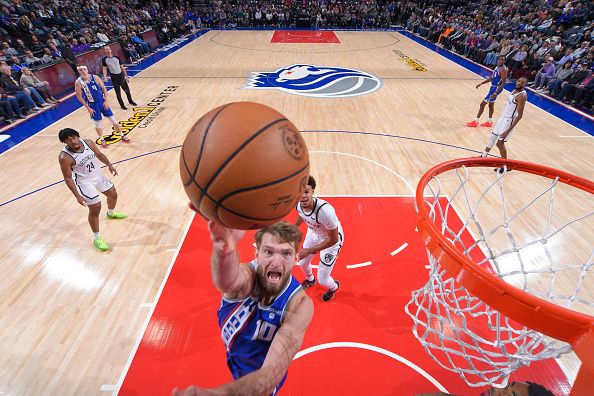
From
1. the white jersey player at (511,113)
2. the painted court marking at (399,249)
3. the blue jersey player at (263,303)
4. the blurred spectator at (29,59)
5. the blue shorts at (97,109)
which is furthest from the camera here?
the blurred spectator at (29,59)

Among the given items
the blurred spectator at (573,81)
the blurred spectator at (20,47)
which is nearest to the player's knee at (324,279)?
the blurred spectator at (573,81)

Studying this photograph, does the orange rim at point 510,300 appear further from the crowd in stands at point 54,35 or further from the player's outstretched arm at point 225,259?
the crowd in stands at point 54,35

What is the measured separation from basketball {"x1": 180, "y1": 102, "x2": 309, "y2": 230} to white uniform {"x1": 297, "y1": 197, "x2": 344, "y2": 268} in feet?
4.72

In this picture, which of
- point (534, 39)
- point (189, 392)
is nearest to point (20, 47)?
point (189, 392)

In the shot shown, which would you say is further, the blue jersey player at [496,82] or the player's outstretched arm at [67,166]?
the blue jersey player at [496,82]

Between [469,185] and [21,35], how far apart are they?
15718 millimetres

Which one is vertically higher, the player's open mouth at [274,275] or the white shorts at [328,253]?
the player's open mouth at [274,275]

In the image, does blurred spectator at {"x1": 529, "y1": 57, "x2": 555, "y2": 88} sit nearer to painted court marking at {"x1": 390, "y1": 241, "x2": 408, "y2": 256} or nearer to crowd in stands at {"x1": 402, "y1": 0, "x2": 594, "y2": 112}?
crowd in stands at {"x1": 402, "y1": 0, "x2": 594, "y2": 112}

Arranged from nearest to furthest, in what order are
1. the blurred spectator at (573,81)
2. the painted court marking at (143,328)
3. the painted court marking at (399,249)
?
the painted court marking at (143,328), the painted court marking at (399,249), the blurred spectator at (573,81)

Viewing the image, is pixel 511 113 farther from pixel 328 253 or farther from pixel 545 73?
pixel 545 73

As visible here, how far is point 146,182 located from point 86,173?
1857 millimetres

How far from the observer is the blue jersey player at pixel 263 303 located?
1.68 m

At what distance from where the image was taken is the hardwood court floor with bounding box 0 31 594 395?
3.42 metres

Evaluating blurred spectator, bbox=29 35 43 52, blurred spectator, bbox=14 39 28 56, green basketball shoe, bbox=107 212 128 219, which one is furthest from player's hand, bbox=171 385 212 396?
blurred spectator, bbox=29 35 43 52
